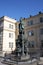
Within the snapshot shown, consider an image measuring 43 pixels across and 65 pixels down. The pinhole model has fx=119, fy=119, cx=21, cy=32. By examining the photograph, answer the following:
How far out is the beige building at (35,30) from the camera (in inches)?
1287

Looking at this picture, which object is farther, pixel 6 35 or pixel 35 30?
pixel 6 35

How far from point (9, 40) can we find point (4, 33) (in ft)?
9.30

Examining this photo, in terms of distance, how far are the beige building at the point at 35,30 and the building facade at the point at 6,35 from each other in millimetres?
5348

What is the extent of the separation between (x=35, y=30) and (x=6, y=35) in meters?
9.04

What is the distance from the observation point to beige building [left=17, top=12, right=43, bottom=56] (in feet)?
107

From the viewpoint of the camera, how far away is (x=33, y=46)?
34.1m

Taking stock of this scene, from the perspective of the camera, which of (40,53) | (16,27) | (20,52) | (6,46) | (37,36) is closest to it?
(20,52)

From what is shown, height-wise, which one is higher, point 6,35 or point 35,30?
point 35,30

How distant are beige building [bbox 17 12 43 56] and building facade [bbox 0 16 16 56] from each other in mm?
5348

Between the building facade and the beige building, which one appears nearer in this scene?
the beige building

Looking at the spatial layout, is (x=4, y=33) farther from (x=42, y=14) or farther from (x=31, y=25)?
(x=42, y=14)

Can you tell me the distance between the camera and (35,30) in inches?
1346

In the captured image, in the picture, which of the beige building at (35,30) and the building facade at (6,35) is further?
the building facade at (6,35)

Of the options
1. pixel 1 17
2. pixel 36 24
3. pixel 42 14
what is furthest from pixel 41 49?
pixel 1 17
